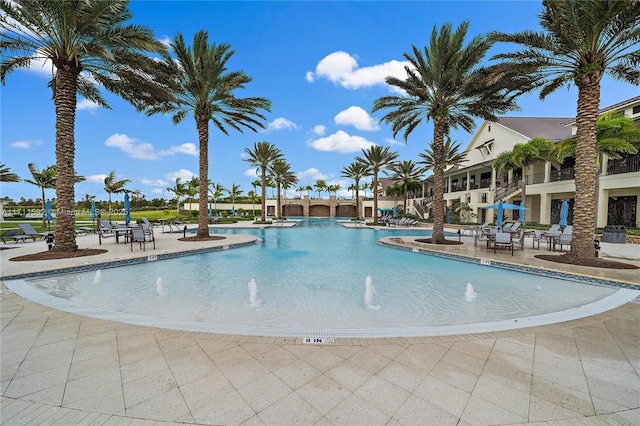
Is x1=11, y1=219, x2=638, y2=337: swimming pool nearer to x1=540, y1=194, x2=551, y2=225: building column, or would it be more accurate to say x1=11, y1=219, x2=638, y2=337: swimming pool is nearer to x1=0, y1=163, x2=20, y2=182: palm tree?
x1=540, y1=194, x2=551, y2=225: building column

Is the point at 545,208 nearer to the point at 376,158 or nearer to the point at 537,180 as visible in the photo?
the point at 537,180

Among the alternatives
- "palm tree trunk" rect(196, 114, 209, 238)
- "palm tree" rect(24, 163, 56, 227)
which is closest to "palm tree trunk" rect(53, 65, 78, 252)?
"palm tree trunk" rect(196, 114, 209, 238)

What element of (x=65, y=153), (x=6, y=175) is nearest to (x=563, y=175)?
(x=65, y=153)

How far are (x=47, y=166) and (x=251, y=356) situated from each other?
1313 inches

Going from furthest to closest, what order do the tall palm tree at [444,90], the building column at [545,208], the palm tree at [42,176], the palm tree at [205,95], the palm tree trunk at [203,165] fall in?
the palm tree at [42,176] < the building column at [545,208] < the palm tree trunk at [203,165] < the palm tree at [205,95] < the tall palm tree at [444,90]

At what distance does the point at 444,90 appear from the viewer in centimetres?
1329

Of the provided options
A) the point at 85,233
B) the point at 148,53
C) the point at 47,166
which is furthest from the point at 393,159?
the point at 47,166

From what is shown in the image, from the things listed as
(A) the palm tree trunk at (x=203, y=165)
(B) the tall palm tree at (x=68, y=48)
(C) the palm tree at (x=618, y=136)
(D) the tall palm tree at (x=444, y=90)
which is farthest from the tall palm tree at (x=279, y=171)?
(C) the palm tree at (x=618, y=136)

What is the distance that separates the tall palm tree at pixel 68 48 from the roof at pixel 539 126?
1090 inches

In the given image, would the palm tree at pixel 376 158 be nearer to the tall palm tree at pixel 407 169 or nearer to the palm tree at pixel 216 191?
the tall palm tree at pixel 407 169

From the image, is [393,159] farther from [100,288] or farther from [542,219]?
[100,288]

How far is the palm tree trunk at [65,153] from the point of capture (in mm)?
9523

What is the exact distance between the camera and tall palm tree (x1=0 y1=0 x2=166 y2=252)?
28.4 feet

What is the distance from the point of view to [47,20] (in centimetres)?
887
